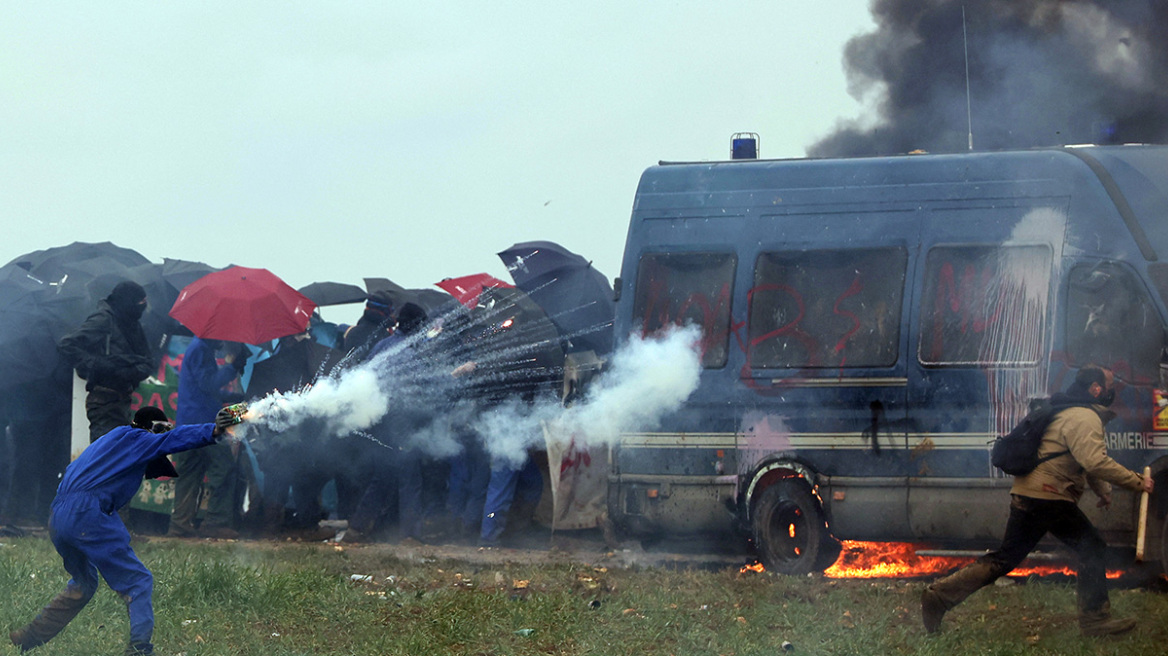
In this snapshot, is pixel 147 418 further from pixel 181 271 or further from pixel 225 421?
pixel 181 271

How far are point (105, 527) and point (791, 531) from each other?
5.23 metres

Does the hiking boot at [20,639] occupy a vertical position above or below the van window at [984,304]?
below

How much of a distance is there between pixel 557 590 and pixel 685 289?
104 inches

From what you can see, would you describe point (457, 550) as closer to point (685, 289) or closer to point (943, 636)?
point (685, 289)

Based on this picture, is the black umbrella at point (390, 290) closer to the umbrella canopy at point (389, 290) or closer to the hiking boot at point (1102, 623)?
the umbrella canopy at point (389, 290)

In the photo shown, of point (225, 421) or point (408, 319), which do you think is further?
point (408, 319)

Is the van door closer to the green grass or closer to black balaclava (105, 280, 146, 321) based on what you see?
the green grass

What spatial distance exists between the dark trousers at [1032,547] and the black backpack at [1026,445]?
20 centimetres

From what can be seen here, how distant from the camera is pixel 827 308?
9.98 meters

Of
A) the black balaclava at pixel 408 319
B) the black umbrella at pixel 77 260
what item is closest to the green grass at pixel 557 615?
the black balaclava at pixel 408 319

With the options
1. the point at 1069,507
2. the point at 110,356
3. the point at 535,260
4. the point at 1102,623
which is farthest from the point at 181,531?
the point at 1102,623

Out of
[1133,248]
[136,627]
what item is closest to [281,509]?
[136,627]

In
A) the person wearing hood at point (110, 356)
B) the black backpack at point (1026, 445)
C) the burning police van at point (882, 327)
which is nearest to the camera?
the black backpack at point (1026, 445)

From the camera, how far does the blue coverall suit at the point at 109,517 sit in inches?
276
